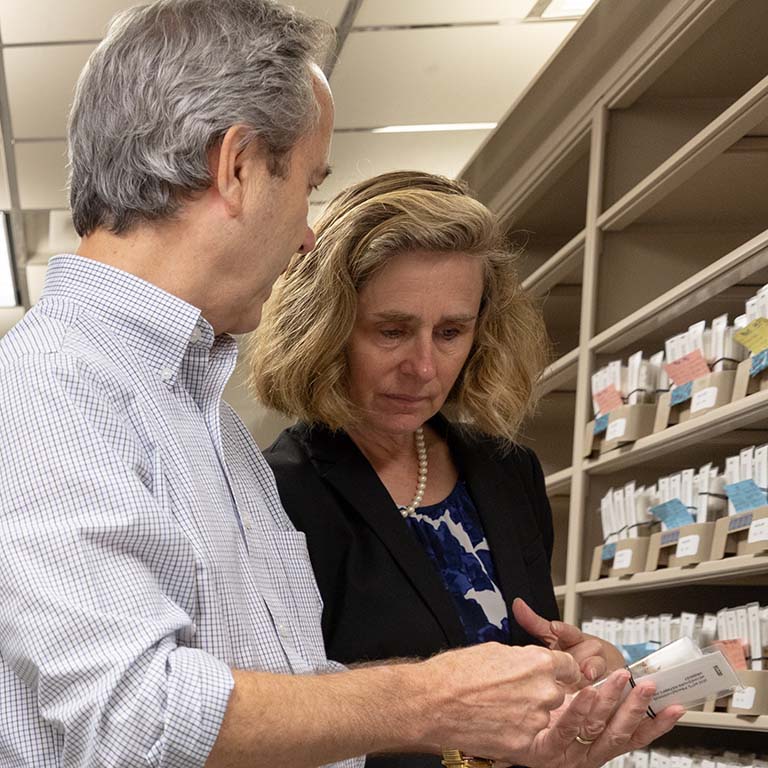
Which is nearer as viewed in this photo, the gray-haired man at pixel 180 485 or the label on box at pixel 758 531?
the gray-haired man at pixel 180 485

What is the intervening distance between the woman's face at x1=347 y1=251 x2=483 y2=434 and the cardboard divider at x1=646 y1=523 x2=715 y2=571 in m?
1.23

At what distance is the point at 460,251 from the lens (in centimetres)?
194

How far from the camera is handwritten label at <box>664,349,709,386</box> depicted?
2.97 metres

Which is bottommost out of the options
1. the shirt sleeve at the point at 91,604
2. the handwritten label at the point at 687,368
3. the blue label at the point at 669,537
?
the blue label at the point at 669,537

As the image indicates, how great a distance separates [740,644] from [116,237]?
6.32 ft

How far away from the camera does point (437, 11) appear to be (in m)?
4.25

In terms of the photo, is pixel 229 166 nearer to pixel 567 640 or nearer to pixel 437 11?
pixel 567 640

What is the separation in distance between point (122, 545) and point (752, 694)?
6.37 ft

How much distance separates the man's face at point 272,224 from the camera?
133 cm

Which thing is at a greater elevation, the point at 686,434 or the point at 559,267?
the point at 559,267

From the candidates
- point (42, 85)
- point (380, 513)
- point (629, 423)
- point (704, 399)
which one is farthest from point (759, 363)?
point (42, 85)

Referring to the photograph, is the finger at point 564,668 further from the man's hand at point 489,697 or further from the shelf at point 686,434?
the shelf at point 686,434

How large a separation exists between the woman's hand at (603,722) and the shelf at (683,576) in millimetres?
1215

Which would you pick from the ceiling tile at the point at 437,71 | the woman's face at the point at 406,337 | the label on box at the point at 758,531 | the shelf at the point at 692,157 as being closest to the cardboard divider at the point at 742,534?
the label on box at the point at 758,531
